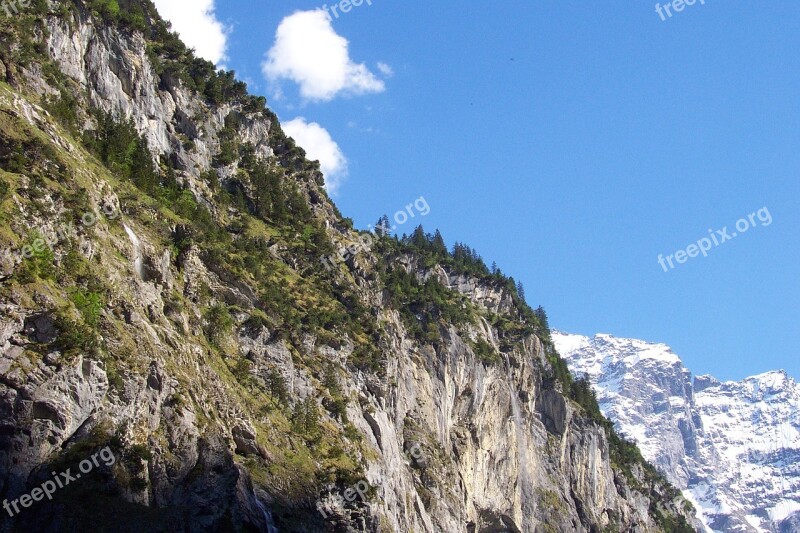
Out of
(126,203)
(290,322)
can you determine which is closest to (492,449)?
(290,322)

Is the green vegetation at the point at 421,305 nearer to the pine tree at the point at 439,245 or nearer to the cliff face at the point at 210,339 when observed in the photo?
the cliff face at the point at 210,339

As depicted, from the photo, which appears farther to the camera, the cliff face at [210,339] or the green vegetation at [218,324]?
the green vegetation at [218,324]

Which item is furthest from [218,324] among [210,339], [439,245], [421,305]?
[439,245]

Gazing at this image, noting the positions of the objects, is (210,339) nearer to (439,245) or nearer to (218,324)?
(218,324)

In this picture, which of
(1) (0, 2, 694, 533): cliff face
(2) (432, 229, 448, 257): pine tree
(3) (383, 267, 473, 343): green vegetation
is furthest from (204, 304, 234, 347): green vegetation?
(2) (432, 229, 448, 257): pine tree

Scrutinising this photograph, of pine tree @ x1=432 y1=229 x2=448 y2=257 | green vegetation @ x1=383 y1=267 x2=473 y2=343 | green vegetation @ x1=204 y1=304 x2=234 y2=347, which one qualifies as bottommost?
green vegetation @ x1=204 y1=304 x2=234 y2=347

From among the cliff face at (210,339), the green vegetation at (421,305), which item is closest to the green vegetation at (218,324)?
the cliff face at (210,339)

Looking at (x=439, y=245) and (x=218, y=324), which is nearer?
(x=218, y=324)

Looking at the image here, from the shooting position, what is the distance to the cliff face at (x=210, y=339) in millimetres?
47062

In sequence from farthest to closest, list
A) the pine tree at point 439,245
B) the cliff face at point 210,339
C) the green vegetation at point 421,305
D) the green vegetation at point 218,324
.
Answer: the pine tree at point 439,245 → the green vegetation at point 421,305 → the green vegetation at point 218,324 → the cliff face at point 210,339

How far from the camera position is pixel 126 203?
6756 cm

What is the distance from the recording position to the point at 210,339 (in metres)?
68.5

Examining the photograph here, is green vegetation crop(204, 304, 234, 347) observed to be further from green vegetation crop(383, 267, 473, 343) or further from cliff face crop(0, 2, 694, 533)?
green vegetation crop(383, 267, 473, 343)

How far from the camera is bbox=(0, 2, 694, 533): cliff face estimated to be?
47062 mm
